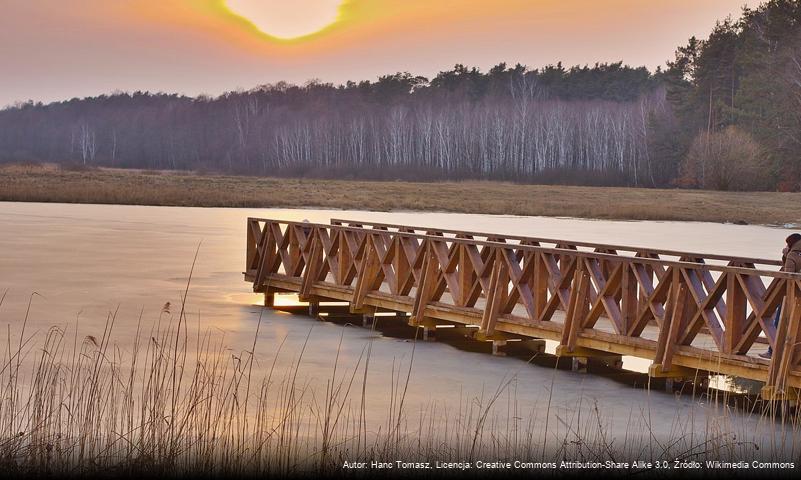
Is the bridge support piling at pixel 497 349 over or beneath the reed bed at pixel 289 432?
beneath

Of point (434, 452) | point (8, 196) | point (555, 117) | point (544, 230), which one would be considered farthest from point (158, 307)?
point (555, 117)

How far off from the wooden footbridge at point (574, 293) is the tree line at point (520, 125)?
69.4 m

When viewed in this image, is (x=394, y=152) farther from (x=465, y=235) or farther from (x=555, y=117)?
(x=465, y=235)

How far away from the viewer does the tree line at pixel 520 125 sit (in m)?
92.2

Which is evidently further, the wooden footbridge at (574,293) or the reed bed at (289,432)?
the wooden footbridge at (574,293)

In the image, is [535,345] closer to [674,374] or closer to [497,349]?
[497,349]

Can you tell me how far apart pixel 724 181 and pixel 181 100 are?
126m

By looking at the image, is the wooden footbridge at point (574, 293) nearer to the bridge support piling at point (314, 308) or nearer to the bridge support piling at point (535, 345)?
the bridge support piling at point (314, 308)

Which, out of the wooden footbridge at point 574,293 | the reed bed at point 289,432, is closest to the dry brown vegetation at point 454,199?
the wooden footbridge at point 574,293

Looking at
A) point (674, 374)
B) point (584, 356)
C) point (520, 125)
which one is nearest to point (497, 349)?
point (584, 356)

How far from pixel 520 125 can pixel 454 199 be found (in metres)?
51.1

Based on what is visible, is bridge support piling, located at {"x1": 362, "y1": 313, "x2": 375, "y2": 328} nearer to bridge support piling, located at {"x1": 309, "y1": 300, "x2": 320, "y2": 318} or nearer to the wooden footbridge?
the wooden footbridge

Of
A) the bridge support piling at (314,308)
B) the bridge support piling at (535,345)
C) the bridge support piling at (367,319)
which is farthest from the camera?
the bridge support piling at (314,308)

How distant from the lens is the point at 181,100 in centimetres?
→ 19975
